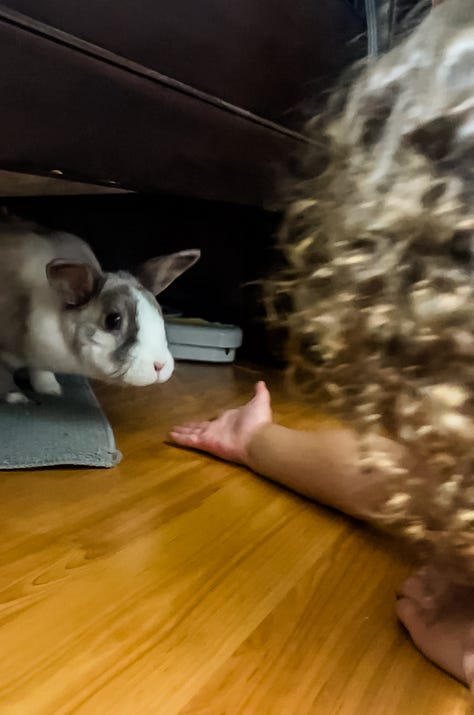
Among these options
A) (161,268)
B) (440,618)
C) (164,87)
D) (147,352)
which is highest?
(164,87)

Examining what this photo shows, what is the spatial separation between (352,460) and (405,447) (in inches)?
11.9

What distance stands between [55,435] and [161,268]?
30cm

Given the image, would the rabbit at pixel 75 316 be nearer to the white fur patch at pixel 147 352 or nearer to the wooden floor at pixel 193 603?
the white fur patch at pixel 147 352

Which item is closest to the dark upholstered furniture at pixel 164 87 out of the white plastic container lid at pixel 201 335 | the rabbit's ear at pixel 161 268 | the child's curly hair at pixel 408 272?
the rabbit's ear at pixel 161 268

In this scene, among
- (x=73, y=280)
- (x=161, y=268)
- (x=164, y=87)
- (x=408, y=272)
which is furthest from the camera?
(x=161, y=268)

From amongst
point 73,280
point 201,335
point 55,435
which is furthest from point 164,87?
point 201,335

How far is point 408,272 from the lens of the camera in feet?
1.61

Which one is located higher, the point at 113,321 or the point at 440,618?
the point at 113,321

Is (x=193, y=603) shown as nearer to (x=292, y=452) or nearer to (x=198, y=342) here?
(x=292, y=452)

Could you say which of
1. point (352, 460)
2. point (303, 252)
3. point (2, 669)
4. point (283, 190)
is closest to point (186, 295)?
point (283, 190)

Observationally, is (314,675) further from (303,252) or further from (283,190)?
(283,190)

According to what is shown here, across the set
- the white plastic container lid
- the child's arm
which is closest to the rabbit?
the child's arm

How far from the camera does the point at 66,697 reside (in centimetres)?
50

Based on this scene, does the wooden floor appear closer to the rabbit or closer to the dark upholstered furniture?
the rabbit
